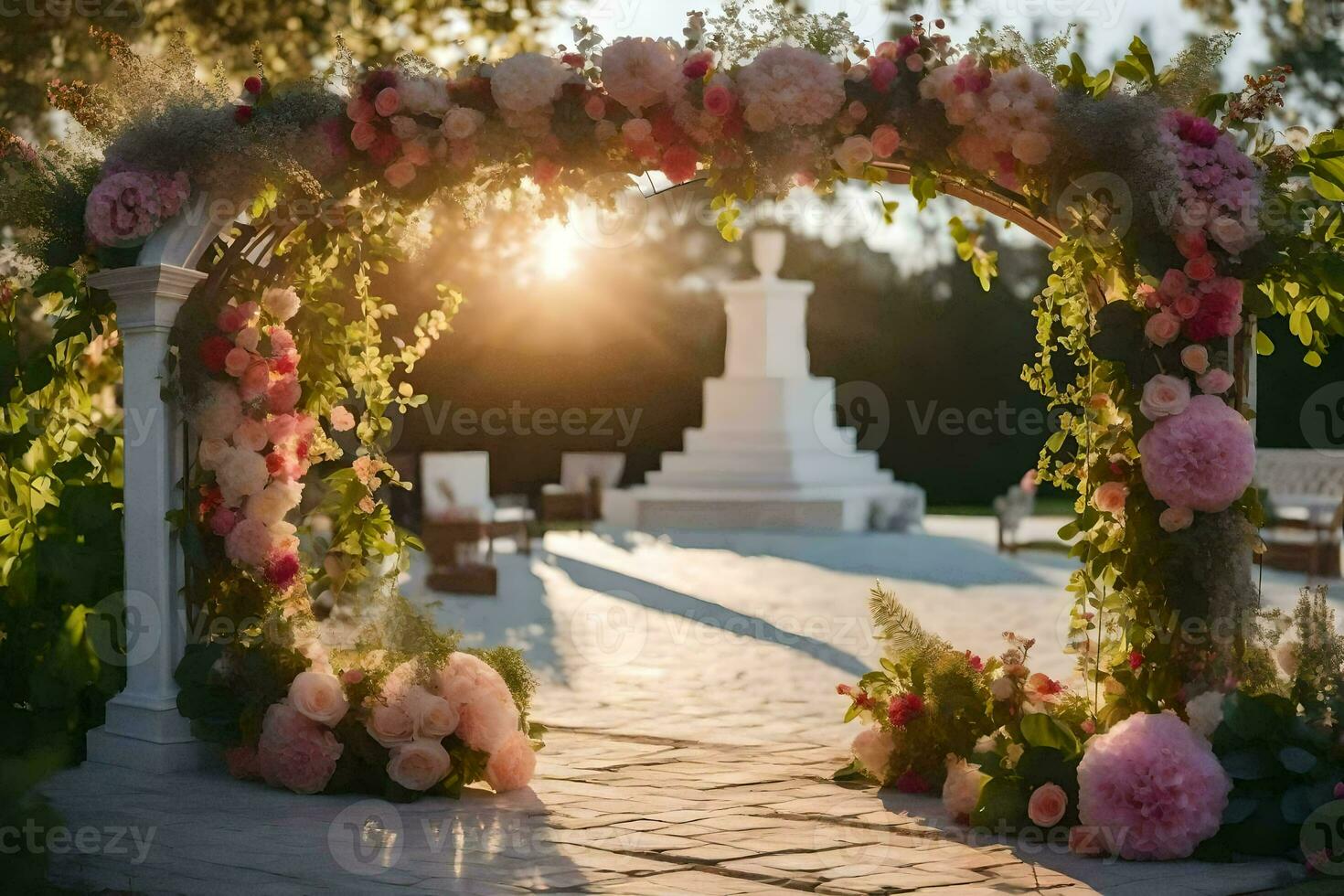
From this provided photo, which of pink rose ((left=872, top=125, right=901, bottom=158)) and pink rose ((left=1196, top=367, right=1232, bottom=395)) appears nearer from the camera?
pink rose ((left=1196, top=367, right=1232, bottom=395))

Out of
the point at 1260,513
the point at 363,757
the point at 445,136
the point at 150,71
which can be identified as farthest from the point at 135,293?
the point at 1260,513

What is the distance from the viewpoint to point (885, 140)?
605 cm

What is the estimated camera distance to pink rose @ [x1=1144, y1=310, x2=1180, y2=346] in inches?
220

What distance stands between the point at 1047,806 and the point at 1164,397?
148 cm

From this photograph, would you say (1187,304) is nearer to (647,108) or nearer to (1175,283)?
(1175,283)

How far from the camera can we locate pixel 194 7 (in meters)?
15.5

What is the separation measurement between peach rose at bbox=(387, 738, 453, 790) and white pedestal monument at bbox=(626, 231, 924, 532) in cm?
1338

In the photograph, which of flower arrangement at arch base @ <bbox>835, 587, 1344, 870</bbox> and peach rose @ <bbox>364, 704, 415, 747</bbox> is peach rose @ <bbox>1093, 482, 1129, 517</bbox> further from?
peach rose @ <bbox>364, 704, 415, 747</bbox>

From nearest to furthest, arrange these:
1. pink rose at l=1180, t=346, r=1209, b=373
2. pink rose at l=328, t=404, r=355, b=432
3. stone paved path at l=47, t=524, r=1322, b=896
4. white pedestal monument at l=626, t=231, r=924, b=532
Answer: stone paved path at l=47, t=524, r=1322, b=896 → pink rose at l=1180, t=346, r=1209, b=373 → pink rose at l=328, t=404, r=355, b=432 → white pedestal monument at l=626, t=231, r=924, b=532

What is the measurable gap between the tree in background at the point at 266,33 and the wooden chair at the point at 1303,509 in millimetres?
8729

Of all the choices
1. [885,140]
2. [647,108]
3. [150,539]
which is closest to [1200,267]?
[885,140]

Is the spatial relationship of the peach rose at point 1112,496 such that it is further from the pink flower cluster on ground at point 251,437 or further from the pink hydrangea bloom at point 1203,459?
the pink flower cluster on ground at point 251,437

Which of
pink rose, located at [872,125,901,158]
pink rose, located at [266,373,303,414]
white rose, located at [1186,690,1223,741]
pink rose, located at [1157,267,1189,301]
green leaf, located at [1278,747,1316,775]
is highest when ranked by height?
pink rose, located at [872,125,901,158]

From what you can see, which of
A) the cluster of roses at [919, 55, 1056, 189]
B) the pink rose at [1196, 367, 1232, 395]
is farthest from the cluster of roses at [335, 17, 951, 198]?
the pink rose at [1196, 367, 1232, 395]
